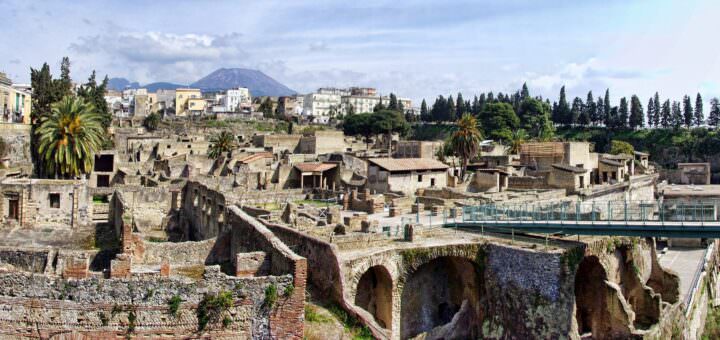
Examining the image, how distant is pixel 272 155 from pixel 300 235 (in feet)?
138

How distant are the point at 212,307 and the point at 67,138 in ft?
103

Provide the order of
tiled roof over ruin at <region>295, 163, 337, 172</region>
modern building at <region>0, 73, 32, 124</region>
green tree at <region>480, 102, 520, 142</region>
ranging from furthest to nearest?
green tree at <region>480, 102, 520, 142</region> → modern building at <region>0, 73, 32, 124</region> → tiled roof over ruin at <region>295, 163, 337, 172</region>

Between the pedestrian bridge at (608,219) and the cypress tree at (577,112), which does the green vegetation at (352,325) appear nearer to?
the pedestrian bridge at (608,219)

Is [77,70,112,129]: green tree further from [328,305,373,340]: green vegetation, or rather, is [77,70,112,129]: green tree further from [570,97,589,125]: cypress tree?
[570,97,589,125]: cypress tree

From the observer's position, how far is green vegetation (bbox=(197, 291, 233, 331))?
14695 millimetres

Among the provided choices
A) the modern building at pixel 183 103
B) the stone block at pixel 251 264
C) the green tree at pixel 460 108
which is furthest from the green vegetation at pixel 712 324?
the modern building at pixel 183 103

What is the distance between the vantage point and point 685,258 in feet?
152

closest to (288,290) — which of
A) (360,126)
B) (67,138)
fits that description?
(67,138)

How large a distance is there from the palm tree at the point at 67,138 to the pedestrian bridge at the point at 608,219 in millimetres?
26366

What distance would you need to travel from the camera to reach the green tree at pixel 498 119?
111 metres

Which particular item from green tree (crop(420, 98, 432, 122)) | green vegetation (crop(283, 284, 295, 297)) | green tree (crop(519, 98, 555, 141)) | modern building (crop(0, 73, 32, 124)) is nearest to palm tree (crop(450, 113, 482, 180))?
modern building (crop(0, 73, 32, 124))

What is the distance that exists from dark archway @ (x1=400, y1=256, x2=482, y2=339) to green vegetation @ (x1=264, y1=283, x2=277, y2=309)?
9.64 metres

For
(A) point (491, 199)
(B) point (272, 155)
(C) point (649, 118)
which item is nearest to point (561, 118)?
(C) point (649, 118)

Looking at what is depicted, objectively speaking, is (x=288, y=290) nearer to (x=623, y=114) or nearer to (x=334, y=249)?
(x=334, y=249)
